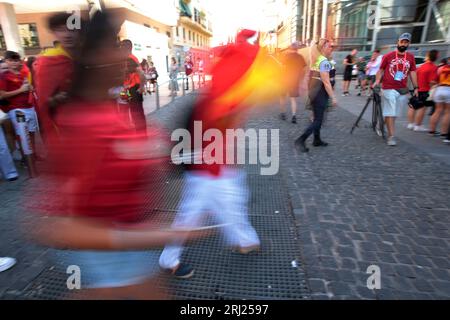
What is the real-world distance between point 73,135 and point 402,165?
213 inches

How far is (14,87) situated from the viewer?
193 inches

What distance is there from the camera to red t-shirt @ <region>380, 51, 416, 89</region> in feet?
19.1

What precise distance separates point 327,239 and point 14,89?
5386mm

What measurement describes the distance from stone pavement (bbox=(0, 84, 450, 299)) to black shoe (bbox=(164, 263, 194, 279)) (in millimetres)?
64

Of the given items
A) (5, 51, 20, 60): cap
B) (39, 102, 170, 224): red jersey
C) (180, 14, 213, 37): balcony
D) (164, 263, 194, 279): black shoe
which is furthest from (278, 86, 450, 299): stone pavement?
(180, 14, 213, 37): balcony

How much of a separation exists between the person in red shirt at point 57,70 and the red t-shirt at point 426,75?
7910 millimetres

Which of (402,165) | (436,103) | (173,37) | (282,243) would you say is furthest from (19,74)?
(173,37)

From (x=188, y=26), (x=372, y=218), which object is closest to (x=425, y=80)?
(x=372, y=218)

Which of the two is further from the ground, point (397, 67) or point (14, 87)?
point (397, 67)

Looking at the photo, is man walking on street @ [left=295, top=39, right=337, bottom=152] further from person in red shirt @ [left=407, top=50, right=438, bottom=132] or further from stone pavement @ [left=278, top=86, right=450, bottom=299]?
person in red shirt @ [left=407, top=50, right=438, bottom=132]

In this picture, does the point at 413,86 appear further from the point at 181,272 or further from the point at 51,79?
the point at 51,79

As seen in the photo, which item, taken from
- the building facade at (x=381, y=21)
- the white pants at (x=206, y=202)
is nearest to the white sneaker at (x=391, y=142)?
the white pants at (x=206, y=202)

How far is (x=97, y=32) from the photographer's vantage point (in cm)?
141

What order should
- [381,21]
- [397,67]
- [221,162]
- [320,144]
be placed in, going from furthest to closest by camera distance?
[381,21], [320,144], [397,67], [221,162]
